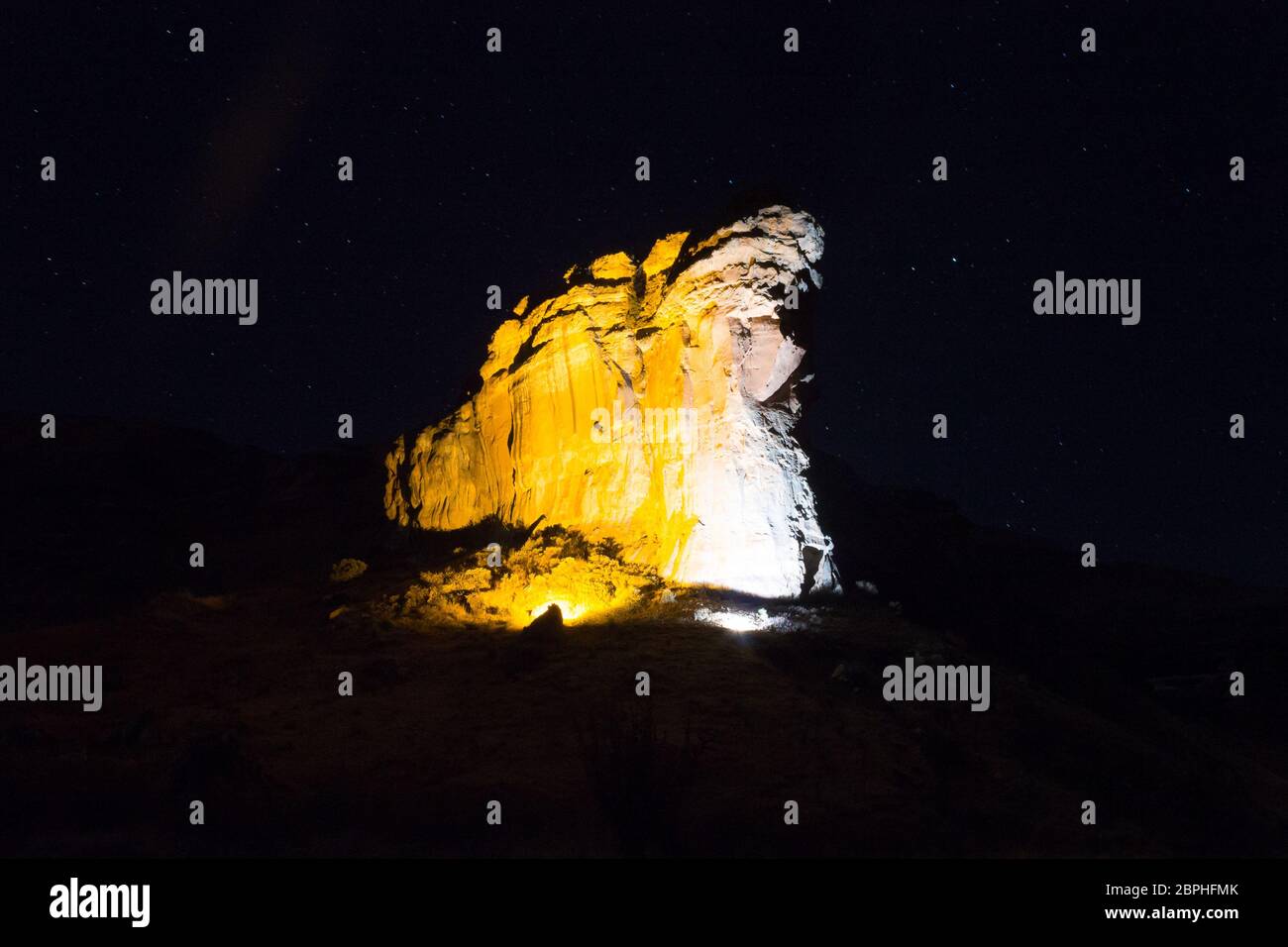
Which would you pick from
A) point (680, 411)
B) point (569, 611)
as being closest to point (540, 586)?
point (569, 611)

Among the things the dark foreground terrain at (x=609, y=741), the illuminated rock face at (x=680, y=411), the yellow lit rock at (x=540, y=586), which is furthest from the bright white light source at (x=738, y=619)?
the yellow lit rock at (x=540, y=586)

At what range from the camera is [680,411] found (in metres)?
24.0

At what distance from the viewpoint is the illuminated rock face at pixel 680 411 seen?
22.1 meters

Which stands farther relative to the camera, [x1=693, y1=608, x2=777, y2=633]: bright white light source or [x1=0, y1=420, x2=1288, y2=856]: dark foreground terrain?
[x1=693, y1=608, x2=777, y2=633]: bright white light source

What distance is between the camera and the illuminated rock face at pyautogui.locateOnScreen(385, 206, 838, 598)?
72.5ft

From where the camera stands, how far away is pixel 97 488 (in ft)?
174

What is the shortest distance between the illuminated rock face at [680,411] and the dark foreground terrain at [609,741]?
2223 millimetres

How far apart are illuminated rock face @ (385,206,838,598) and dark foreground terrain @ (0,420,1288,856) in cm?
222

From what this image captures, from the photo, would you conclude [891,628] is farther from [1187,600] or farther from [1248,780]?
[1187,600]

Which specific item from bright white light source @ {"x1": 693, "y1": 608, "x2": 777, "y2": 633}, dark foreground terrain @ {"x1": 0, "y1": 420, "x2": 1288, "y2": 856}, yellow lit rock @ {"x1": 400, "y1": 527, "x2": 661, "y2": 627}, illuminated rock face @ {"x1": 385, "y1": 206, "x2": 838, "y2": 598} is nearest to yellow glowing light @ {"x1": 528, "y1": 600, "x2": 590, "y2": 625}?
yellow lit rock @ {"x1": 400, "y1": 527, "x2": 661, "y2": 627}

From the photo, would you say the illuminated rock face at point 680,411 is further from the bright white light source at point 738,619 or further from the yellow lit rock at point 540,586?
the bright white light source at point 738,619

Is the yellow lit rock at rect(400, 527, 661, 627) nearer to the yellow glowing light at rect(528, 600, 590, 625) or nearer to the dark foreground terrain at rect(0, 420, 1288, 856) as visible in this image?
→ the yellow glowing light at rect(528, 600, 590, 625)
